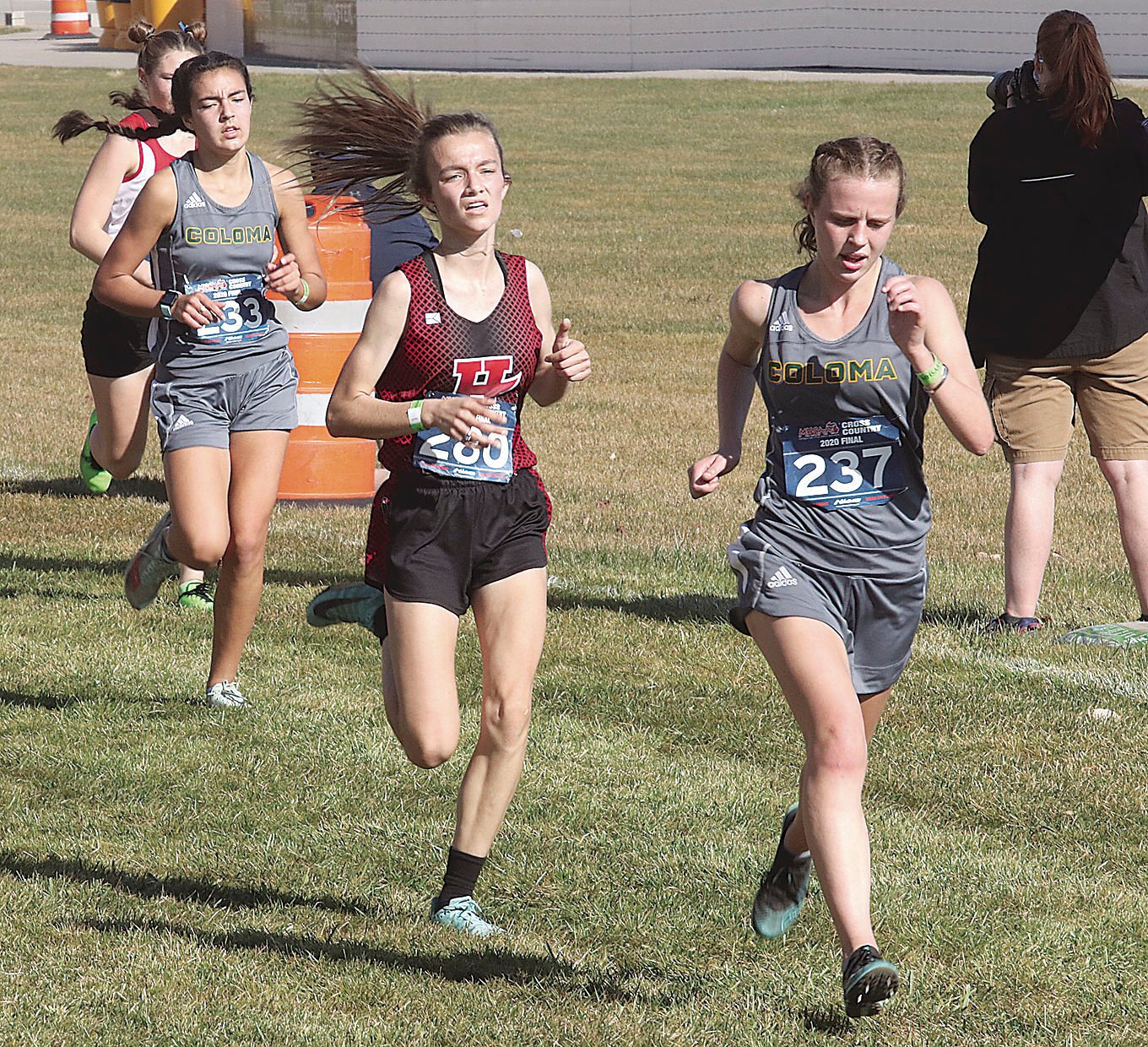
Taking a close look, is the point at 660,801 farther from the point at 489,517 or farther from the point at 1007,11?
the point at 1007,11

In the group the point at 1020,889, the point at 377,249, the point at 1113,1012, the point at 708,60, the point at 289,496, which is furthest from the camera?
the point at 708,60

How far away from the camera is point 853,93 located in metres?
32.8

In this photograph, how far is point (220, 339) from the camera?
6242 millimetres

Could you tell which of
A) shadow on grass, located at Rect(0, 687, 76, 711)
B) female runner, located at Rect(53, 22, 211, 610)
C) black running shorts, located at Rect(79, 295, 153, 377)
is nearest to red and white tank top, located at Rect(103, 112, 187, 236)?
female runner, located at Rect(53, 22, 211, 610)

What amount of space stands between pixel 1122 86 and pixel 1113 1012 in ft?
97.8

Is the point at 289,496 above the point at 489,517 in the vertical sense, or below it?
below

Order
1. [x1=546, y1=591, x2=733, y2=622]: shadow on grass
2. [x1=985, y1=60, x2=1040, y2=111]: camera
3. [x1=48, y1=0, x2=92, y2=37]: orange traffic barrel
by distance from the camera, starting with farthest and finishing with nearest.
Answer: [x1=48, y1=0, x2=92, y2=37]: orange traffic barrel
[x1=546, y1=591, x2=733, y2=622]: shadow on grass
[x1=985, y1=60, x2=1040, y2=111]: camera

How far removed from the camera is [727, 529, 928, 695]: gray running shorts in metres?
4.19

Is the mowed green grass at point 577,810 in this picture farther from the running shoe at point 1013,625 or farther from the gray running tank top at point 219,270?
the gray running tank top at point 219,270

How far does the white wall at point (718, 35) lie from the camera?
36188mm

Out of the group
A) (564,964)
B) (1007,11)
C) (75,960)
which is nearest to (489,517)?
(564,964)

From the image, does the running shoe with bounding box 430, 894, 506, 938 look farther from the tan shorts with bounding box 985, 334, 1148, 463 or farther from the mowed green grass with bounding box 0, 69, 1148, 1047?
the tan shorts with bounding box 985, 334, 1148, 463

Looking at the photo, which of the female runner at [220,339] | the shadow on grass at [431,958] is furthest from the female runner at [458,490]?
the female runner at [220,339]

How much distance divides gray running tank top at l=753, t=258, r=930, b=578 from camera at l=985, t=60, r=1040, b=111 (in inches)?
126
